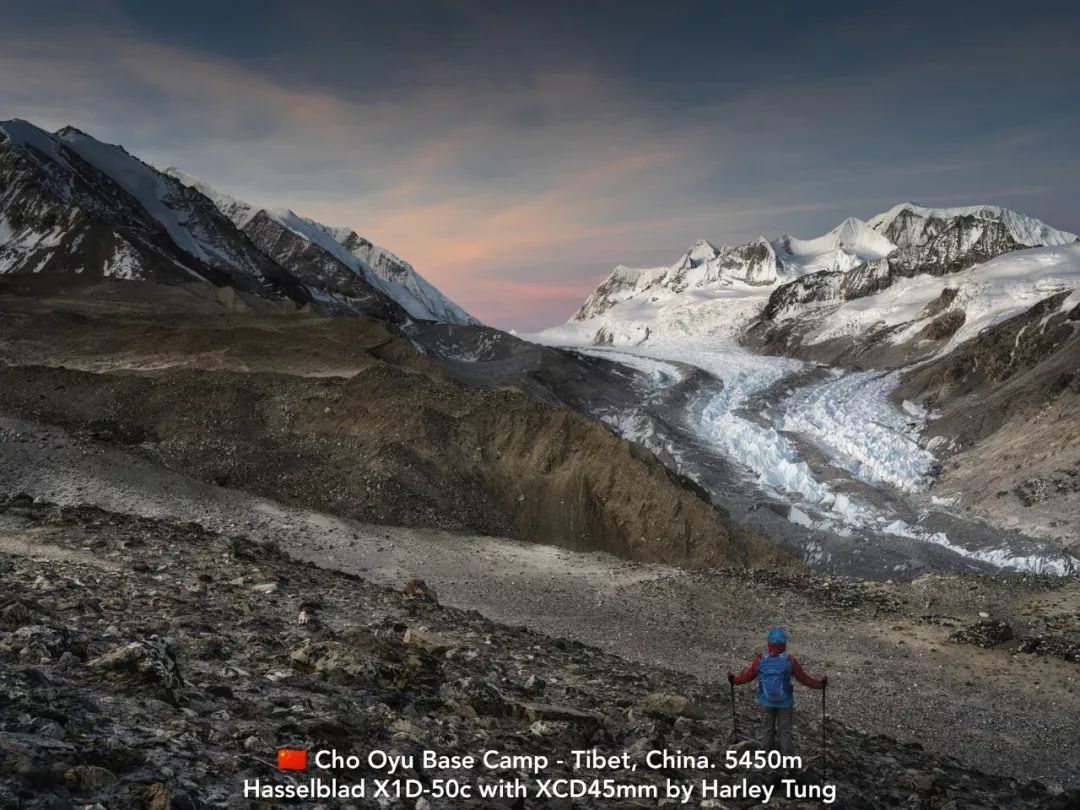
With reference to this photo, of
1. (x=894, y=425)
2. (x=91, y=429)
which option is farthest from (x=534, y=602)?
(x=894, y=425)

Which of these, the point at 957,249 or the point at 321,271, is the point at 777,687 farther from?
the point at 957,249

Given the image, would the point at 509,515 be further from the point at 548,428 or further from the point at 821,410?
the point at 821,410

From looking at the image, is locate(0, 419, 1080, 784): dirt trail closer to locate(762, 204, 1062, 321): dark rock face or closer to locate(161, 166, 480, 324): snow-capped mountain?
locate(161, 166, 480, 324): snow-capped mountain

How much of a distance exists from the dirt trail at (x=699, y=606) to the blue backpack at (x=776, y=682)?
3.57 metres

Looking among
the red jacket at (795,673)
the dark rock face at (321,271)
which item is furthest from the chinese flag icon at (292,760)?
the dark rock face at (321,271)

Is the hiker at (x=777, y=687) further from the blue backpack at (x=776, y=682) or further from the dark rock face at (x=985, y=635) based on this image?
the dark rock face at (x=985, y=635)

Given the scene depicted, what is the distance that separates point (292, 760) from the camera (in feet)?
19.1

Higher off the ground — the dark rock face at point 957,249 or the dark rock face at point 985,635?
the dark rock face at point 957,249

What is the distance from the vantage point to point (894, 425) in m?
61.9

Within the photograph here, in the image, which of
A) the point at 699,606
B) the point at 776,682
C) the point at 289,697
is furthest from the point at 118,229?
the point at 776,682

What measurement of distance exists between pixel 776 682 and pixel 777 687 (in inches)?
2.2

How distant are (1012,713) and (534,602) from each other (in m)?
8.81

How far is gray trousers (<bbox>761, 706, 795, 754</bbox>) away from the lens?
26.6 feet

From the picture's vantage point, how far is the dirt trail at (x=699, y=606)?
12383 millimetres
